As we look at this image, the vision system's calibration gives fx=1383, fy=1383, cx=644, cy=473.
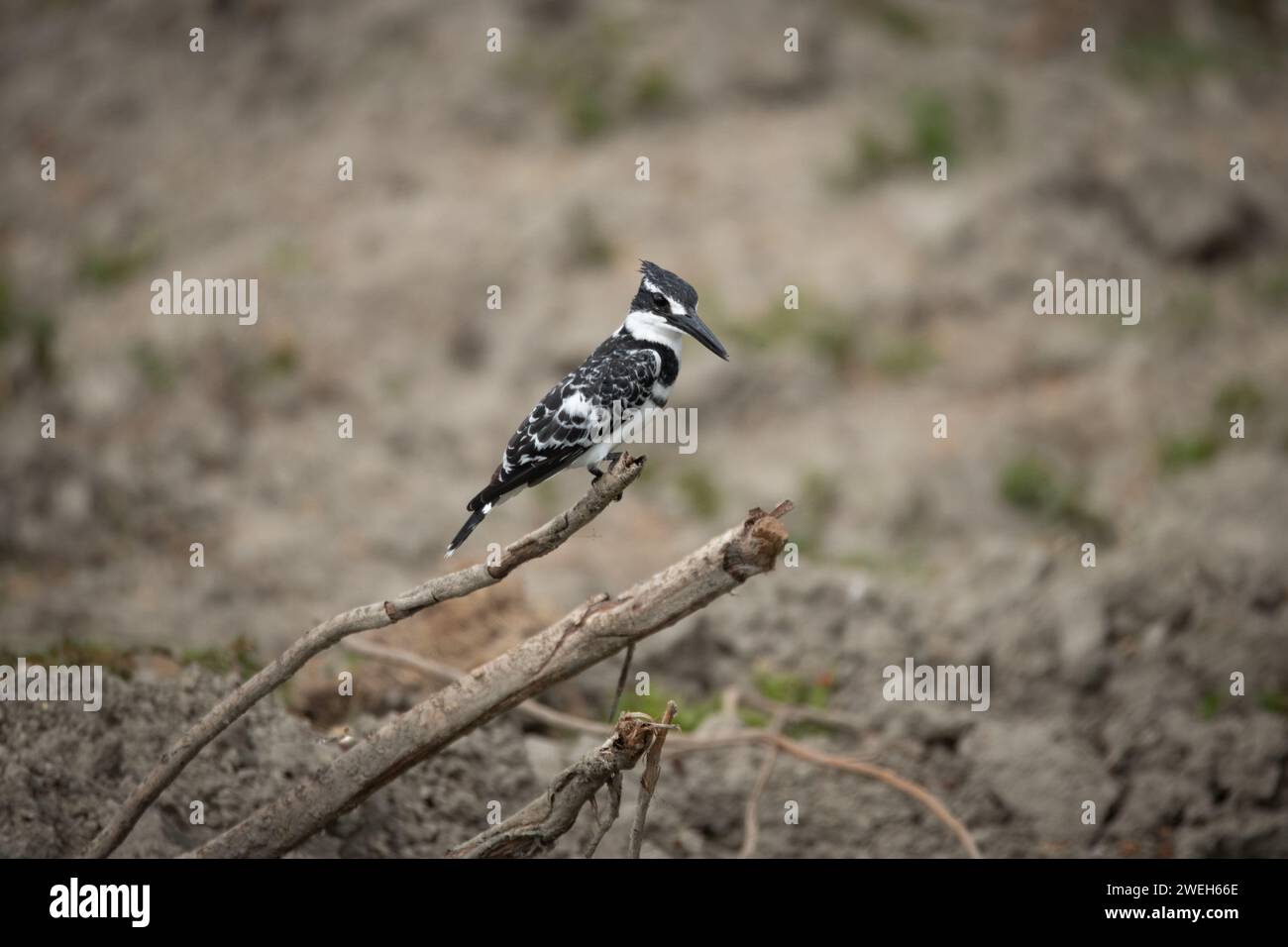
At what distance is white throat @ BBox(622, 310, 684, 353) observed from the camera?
17.6ft

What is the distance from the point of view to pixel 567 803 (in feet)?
16.1

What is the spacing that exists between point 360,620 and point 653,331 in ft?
5.22

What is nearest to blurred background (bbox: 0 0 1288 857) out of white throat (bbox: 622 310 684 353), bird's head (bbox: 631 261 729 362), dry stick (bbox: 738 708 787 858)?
dry stick (bbox: 738 708 787 858)

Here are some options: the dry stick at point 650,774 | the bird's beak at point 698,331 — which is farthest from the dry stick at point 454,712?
the bird's beak at point 698,331

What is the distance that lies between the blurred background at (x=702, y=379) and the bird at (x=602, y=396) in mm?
1769

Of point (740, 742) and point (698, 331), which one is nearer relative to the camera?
point (698, 331)

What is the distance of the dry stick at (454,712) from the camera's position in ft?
15.8

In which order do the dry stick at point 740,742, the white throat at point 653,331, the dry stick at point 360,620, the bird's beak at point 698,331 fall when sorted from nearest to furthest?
the dry stick at point 360,620, the bird's beak at point 698,331, the white throat at point 653,331, the dry stick at point 740,742

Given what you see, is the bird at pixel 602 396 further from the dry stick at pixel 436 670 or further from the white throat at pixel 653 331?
the dry stick at pixel 436 670

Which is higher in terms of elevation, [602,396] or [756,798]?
[602,396]
